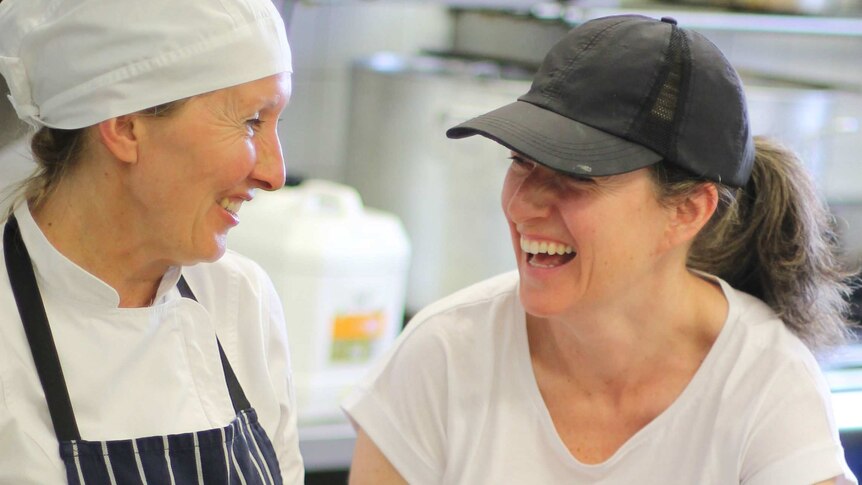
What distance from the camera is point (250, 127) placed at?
133cm

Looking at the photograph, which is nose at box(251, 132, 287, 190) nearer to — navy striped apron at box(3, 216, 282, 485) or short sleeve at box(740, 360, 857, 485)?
navy striped apron at box(3, 216, 282, 485)

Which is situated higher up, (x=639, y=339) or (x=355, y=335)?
(x=639, y=339)

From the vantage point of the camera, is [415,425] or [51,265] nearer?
[51,265]

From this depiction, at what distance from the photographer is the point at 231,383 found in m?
1.48

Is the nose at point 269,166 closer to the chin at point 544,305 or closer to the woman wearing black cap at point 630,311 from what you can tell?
the woman wearing black cap at point 630,311

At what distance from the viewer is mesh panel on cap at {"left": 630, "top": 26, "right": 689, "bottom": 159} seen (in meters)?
1.47

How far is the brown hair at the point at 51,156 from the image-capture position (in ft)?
4.40

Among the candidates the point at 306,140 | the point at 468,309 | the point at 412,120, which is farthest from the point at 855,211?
the point at 468,309

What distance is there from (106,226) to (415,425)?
22.8 inches

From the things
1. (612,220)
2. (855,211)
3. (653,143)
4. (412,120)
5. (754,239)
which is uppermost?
(653,143)

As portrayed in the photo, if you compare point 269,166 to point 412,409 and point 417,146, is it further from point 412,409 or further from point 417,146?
point 417,146

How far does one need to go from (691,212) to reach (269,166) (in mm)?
603

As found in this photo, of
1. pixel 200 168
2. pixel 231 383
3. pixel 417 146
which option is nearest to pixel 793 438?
pixel 231 383

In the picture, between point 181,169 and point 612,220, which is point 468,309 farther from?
point 181,169
